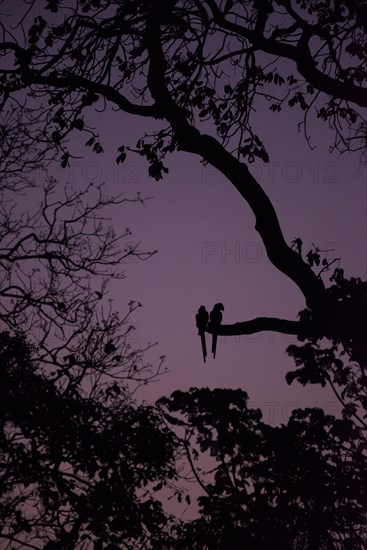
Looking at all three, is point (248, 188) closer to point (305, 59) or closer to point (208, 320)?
point (305, 59)

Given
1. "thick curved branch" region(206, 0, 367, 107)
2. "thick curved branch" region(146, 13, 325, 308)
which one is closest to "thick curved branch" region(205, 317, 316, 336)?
"thick curved branch" region(146, 13, 325, 308)

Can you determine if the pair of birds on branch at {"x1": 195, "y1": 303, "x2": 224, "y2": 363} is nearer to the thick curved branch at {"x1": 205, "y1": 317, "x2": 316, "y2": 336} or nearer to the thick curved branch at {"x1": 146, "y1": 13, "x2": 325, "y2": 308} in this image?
the thick curved branch at {"x1": 205, "y1": 317, "x2": 316, "y2": 336}

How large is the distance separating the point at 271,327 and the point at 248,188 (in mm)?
1237

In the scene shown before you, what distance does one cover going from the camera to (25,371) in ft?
32.1

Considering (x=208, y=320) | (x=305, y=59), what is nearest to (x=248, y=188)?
(x=305, y=59)

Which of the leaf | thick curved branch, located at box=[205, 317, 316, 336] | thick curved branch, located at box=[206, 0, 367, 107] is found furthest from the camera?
the leaf

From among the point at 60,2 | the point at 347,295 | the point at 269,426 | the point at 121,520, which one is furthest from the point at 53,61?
the point at 121,520

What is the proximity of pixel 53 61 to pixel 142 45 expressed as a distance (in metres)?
1.27

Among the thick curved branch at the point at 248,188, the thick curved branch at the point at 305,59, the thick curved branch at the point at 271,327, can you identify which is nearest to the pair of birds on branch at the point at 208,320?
the thick curved branch at the point at 271,327

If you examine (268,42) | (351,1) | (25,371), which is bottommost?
(25,371)

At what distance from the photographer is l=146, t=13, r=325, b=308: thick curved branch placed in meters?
4.93

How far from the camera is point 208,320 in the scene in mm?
7867

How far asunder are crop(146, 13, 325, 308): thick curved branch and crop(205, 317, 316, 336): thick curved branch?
20 centimetres

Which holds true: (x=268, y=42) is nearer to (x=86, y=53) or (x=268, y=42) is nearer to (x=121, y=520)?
(x=86, y=53)
